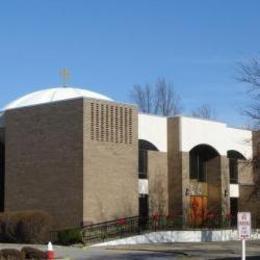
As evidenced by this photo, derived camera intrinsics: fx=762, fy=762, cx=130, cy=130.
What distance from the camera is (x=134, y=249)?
34.7 m

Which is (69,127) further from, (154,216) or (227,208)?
(227,208)

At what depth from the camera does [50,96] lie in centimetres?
4988

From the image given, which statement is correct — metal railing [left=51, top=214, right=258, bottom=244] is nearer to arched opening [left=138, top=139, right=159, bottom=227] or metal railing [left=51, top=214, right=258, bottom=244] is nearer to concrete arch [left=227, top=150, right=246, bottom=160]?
arched opening [left=138, top=139, right=159, bottom=227]

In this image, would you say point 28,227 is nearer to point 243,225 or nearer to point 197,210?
point 197,210

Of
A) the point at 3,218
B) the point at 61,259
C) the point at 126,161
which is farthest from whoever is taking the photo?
the point at 126,161

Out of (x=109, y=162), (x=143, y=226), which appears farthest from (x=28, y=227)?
(x=143, y=226)

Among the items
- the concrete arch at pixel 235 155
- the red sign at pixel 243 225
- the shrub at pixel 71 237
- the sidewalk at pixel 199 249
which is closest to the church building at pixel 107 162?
the concrete arch at pixel 235 155

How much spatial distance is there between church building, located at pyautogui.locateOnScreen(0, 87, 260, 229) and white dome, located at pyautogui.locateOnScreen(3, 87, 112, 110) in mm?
151

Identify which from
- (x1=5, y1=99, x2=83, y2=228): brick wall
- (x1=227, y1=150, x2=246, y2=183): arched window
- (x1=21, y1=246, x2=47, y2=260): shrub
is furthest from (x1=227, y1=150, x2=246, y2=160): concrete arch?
(x1=21, y1=246, x2=47, y2=260): shrub

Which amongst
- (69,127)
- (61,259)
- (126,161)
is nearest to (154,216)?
(126,161)

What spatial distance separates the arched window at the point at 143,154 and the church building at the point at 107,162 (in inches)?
2.6

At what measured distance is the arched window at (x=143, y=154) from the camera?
44438 mm

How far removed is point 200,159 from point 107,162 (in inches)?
401

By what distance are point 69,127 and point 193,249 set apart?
10.3 m
